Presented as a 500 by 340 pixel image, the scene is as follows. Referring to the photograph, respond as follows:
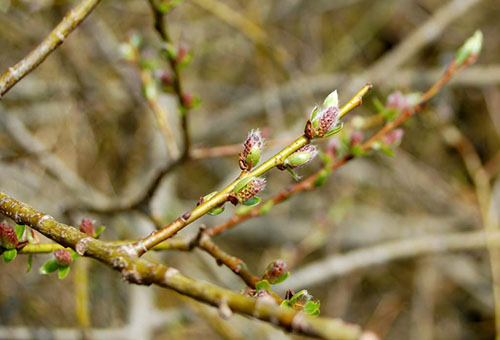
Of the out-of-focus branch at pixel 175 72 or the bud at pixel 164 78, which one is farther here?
the bud at pixel 164 78

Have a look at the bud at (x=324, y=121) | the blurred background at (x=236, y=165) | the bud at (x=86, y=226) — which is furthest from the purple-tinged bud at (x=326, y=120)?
the blurred background at (x=236, y=165)

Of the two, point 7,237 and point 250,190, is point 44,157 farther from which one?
point 250,190

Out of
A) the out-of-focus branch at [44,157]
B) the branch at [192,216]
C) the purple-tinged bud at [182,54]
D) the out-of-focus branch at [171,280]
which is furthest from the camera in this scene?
the out-of-focus branch at [44,157]

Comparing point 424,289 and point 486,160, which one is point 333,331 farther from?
point 486,160

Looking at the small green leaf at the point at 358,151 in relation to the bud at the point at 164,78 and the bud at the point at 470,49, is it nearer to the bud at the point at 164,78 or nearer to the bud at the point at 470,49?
the bud at the point at 470,49

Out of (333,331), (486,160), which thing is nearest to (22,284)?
(333,331)

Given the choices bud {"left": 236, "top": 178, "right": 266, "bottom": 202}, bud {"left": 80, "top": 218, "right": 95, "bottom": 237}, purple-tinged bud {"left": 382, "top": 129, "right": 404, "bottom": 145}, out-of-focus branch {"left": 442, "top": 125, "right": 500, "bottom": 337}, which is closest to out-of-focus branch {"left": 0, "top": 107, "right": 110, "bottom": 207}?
bud {"left": 80, "top": 218, "right": 95, "bottom": 237}
